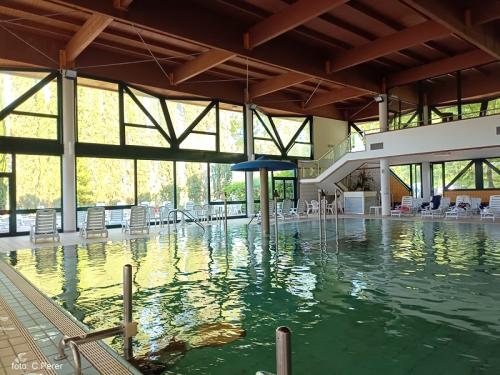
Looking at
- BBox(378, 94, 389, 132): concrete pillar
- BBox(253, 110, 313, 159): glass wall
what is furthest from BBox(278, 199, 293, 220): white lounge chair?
BBox(378, 94, 389, 132): concrete pillar

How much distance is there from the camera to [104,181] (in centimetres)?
1423

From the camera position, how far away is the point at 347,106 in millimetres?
22984

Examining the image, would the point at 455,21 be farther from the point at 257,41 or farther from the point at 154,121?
the point at 154,121

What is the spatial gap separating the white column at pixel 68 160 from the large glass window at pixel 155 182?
2.90 meters

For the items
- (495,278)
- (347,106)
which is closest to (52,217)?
(495,278)

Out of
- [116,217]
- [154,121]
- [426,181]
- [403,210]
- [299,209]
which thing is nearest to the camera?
[116,217]

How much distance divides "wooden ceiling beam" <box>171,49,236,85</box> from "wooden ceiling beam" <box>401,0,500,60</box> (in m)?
5.41

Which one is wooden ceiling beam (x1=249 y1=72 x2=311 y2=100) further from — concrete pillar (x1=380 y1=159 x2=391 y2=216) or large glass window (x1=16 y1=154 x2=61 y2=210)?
large glass window (x1=16 y1=154 x2=61 y2=210)

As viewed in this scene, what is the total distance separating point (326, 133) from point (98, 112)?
1378 cm

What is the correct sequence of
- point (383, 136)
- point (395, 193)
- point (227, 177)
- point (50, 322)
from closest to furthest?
1. point (50, 322)
2. point (383, 136)
3. point (227, 177)
4. point (395, 193)

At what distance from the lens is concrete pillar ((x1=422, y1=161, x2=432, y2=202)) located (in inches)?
822

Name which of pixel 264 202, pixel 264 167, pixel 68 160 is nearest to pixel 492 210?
pixel 264 202

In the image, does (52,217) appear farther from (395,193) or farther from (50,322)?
(395,193)

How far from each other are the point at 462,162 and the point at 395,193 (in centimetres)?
398
